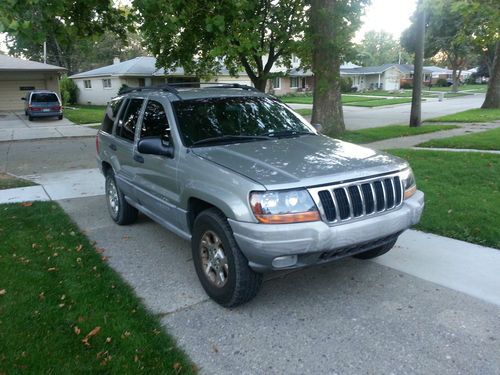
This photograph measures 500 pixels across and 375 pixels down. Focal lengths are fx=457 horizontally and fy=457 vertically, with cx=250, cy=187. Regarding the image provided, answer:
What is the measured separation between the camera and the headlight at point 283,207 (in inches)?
132

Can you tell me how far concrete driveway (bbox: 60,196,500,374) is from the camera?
3123 mm

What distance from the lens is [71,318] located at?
3713mm

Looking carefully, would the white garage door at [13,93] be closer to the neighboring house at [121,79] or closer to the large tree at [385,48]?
the neighboring house at [121,79]

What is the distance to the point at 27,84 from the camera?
3519cm

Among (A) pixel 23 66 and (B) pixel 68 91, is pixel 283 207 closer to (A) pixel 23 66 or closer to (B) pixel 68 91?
(A) pixel 23 66

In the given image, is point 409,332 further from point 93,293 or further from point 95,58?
point 95,58

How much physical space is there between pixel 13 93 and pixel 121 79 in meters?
8.09

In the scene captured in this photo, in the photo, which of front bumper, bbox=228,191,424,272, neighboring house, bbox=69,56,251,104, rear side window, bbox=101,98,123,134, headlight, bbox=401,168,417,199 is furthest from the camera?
neighboring house, bbox=69,56,251,104

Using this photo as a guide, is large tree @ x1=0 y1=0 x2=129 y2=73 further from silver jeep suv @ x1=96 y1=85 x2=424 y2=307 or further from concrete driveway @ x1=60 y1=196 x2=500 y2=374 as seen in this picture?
concrete driveway @ x1=60 y1=196 x2=500 y2=374

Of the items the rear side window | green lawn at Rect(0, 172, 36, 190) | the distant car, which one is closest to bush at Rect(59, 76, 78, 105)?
the distant car

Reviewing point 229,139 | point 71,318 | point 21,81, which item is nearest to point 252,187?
point 229,139

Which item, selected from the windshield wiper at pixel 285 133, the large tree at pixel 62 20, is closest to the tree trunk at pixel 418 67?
the large tree at pixel 62 20

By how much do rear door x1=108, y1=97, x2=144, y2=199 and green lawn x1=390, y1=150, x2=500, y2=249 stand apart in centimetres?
361

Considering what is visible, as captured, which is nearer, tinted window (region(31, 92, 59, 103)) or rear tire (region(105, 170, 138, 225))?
rear tire (region(105, 170, 138, 225))
